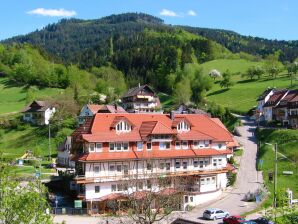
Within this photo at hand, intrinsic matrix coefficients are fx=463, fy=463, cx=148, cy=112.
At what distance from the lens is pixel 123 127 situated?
5394 centimetres

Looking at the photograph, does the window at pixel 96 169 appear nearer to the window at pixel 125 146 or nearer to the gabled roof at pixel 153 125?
the gabled roof at pixel 153 125

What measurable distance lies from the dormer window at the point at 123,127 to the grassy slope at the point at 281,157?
57.8ft

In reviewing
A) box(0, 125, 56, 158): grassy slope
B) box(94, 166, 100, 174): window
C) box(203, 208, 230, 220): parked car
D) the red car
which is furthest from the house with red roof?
box(0, 125, 56, 158): grassy slope

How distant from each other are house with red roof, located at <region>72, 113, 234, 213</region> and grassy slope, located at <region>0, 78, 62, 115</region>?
236ft

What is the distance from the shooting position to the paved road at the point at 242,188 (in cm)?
4959

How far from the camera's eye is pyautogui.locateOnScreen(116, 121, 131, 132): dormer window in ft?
176

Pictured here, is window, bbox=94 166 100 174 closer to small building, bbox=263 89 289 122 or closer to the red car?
the red car

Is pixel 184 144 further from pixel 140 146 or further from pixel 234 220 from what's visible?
pixel 234 220

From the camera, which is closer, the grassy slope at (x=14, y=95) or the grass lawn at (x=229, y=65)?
the grassy slope at (x=14, y=95)

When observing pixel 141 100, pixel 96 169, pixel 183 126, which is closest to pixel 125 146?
pixel 96 169

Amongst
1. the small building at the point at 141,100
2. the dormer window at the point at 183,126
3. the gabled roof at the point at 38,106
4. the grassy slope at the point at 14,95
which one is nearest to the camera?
the dormer window at the point at 183,126

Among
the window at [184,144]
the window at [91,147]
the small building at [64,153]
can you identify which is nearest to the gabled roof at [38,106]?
the small building at [64,153]

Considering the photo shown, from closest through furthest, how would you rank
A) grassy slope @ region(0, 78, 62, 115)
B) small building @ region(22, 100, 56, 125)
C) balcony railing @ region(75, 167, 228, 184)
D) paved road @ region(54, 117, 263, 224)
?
paved road @ region(54, 117, 263, 224) < balcony railing @ region(75, 167, 228, 184) < small building @ region(22, 100, 56, 125) < grassy slope @ region(0, 78, 62, 115)

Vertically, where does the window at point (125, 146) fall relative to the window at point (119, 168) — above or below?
above
